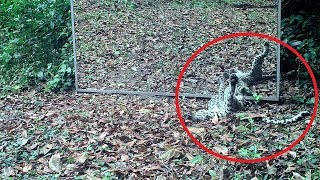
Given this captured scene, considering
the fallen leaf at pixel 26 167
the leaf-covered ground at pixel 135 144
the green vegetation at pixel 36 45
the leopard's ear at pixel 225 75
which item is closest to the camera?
the leaf-covered ground at pixel 135 144

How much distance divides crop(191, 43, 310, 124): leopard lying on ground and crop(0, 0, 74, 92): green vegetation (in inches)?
40.8

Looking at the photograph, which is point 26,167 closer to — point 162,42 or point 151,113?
point 151,113

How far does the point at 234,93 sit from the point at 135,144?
631 millimetres

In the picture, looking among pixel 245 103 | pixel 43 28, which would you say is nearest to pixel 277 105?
pixel 245 103

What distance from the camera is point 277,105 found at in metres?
2.63

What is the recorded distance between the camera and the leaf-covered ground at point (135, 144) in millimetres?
2229

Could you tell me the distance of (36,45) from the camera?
332 cm

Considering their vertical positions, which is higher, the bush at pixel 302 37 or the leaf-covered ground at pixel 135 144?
the bush at pixel 302 37

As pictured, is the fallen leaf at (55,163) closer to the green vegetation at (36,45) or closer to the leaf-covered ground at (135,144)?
the leaf-covered ground at (135,144)

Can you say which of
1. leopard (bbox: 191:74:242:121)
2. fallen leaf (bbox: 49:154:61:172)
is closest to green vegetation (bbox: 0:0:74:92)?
fallen leaf (bbox: 49:154:61:172)

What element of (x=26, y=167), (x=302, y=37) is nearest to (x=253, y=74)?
(x=302, y=37)

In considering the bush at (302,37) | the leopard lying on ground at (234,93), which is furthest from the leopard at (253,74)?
the bush at (302,37)

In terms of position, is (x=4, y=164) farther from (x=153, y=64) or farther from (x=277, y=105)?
(x=277, y=105)

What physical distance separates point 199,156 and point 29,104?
1.31m
